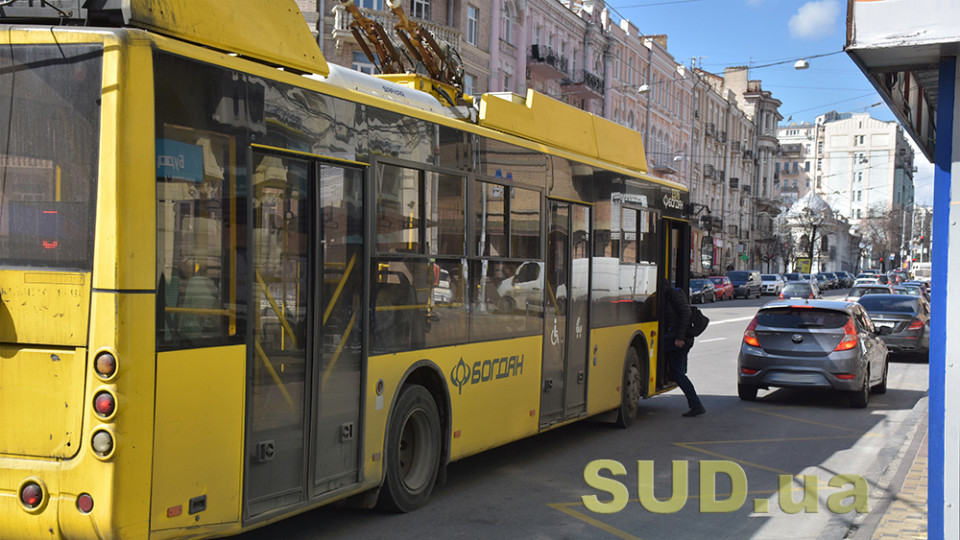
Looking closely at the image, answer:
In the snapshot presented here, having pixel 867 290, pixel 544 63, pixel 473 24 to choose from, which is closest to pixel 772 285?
pixel 544 63

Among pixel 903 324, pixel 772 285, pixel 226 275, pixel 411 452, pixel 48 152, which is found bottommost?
pixel 772 285

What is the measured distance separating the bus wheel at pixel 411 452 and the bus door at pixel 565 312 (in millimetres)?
2105

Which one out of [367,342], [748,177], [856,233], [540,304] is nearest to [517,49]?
[540,304]

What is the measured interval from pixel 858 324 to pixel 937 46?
395 inches

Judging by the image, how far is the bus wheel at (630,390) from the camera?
11.5 metres

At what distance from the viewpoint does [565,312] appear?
969 cm

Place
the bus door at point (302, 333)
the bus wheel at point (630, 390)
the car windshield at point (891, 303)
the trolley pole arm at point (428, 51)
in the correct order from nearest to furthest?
the bus door at point (302, 333) < the trolley pole arm at point (428, 51) < the bus wheel at point (630, 390) < the car windshield at point (891, 303)

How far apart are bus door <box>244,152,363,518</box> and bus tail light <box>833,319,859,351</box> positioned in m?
9.27

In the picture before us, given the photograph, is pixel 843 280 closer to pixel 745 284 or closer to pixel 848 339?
pixel 745 284

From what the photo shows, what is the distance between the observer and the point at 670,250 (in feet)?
42.0

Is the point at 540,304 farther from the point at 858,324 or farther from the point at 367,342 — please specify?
the point at 858,324

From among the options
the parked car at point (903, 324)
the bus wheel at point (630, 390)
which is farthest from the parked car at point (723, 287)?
the bus wheel at point (630, 390)

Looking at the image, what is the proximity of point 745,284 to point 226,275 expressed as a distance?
179ft

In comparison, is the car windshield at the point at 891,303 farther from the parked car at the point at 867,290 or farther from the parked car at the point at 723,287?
the parked car at the point at 723,287
